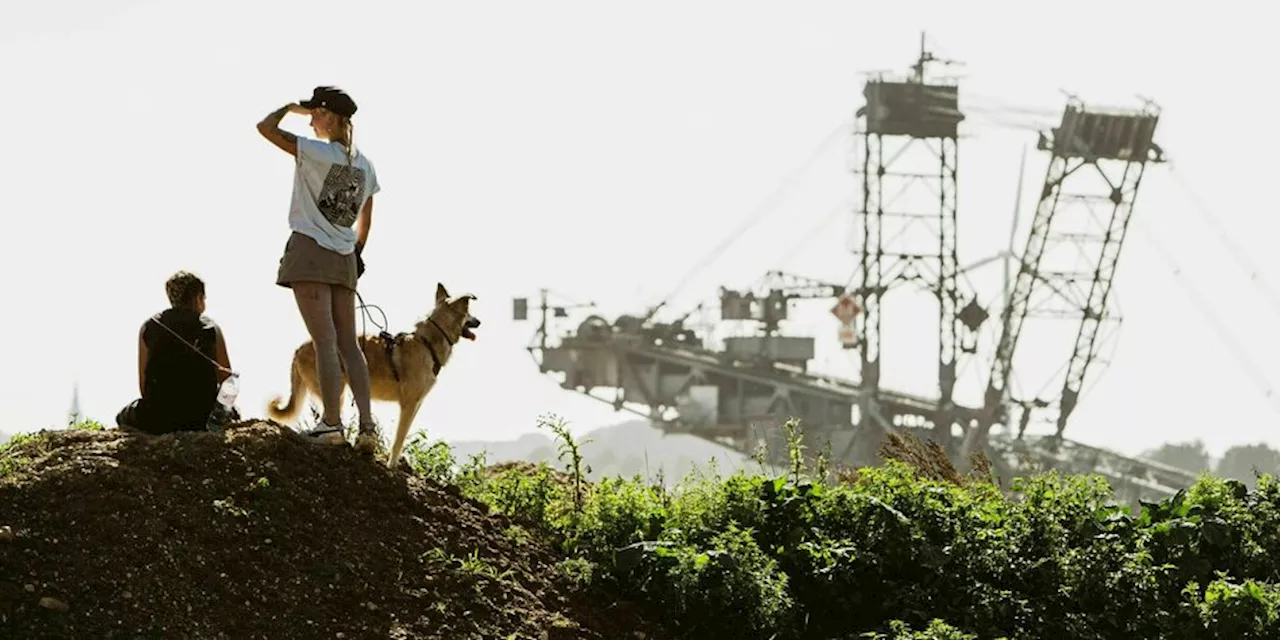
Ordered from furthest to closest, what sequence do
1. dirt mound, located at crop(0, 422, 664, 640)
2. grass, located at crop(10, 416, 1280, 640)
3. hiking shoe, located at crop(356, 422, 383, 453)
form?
hiking shoe, located at crop(356, 422, 383, 453), grass, located at crop(10, 416, 1280, 640), dirt mound, located at crop(0, 422, 664, 640)

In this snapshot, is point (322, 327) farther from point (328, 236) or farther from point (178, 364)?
point (178, 364)

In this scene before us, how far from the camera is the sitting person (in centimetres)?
816

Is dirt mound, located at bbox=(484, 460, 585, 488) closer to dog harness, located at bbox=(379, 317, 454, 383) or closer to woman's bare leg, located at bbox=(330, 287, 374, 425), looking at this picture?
dog harness, located at bbox=(379, 317, 454, 383)

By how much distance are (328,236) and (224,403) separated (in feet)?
3.55

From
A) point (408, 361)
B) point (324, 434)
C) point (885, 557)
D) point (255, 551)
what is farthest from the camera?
point (408, 361)

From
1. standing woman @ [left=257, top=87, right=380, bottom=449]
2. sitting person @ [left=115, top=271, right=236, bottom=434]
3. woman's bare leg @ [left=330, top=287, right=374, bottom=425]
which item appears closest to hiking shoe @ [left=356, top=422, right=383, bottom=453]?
standing woman @ [left=257, top=87, right=380, bottom=449]

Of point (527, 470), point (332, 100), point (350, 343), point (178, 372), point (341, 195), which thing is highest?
point (332, 100)

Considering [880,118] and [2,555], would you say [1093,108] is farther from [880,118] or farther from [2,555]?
[2,555]

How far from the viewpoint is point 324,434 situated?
27.5 feet

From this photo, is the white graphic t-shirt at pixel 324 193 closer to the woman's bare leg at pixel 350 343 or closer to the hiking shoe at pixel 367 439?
the woman's bare leg at pixel 350 343

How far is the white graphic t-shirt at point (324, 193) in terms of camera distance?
8.07 meters

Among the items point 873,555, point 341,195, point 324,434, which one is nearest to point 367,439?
point 324,434

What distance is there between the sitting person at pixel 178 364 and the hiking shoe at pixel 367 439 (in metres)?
0.71

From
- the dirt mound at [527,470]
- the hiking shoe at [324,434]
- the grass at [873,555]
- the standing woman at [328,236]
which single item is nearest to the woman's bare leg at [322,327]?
the standing woman at [328,236]
